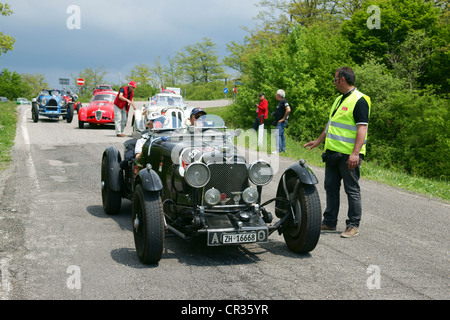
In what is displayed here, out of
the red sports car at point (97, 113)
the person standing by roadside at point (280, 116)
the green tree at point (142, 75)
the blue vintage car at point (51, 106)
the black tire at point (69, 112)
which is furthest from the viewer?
the green tree at point (142, 75)

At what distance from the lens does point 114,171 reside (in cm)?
721

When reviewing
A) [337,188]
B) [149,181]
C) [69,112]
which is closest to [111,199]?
[149,181]

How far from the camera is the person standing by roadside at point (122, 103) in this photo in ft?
55.6

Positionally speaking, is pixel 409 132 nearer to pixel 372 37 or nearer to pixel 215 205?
pixel 372 37

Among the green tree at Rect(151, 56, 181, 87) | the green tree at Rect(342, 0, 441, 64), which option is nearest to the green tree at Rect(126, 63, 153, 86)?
the green tree at Rect(151, 56, 181, 87)

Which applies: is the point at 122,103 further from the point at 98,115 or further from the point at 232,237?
the point at 232,237

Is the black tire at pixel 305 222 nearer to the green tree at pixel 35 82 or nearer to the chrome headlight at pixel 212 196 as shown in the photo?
the chrome headlight at pixel 212 196

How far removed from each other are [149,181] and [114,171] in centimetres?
232

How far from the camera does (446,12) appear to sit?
1320 inches

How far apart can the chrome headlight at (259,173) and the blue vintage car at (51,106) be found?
66.5ft

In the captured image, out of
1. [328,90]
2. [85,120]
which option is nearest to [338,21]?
[328,90]

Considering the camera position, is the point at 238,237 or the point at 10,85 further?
the point at 10,85

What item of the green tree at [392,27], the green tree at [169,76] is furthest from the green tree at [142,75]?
the green tree at [392,27]
